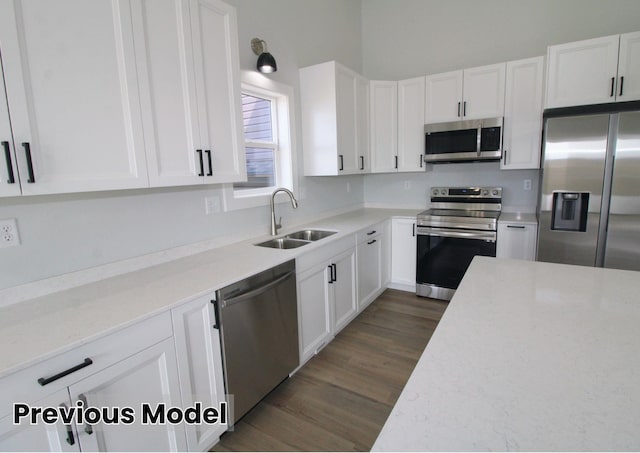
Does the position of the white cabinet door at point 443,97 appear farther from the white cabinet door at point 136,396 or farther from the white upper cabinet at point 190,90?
the white cabinet door at point 136,396

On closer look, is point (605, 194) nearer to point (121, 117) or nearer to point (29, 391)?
point (121, 117)

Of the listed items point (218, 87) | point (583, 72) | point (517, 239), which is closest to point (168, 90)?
point (218, 87)

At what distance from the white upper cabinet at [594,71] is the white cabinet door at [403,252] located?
5.52 ft

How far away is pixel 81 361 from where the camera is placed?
3.70 feet

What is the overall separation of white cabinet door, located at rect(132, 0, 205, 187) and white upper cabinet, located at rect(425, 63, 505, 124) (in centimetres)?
267

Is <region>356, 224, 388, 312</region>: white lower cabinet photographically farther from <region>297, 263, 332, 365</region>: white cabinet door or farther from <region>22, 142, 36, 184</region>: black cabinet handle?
<region>22, 142, 36, 184</region>: black cabinet handle

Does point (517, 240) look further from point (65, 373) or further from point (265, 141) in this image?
point (65, 373)

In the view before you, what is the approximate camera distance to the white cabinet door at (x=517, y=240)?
3.03m

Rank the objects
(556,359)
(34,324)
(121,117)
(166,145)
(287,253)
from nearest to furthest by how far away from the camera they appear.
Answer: (556,359), (34,324), (121,117), (166,145), (287,253)

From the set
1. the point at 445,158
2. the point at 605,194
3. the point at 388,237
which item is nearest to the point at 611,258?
the point at 605,194

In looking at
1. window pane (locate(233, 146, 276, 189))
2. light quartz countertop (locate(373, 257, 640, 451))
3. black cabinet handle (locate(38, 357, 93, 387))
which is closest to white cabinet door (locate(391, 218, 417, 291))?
window pane (locate(233, 146, 276, 189))

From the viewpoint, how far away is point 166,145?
165 cm

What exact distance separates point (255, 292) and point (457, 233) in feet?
7.51

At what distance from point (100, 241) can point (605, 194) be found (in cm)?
343
